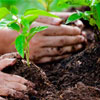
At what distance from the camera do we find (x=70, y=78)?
3.77 feet

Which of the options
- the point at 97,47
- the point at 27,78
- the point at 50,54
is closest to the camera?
the point at 27,78

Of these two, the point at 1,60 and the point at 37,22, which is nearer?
the point at 1,60

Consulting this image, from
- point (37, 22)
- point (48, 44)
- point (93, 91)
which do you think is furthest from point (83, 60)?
point (37, 22)

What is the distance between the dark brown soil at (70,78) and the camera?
3.05 ft

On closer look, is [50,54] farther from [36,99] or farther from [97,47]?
[36,99]

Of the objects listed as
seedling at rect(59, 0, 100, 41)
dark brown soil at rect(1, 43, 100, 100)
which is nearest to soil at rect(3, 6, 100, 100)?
dark brown soil at rect(1, 43, 100, 100)

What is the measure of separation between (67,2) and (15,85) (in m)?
0.46

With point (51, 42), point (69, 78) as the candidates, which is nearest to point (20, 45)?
point (69, 78)

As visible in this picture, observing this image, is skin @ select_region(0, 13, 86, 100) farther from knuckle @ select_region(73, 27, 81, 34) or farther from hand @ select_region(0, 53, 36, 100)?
hand @ select_region(0, 53, 36, 100)

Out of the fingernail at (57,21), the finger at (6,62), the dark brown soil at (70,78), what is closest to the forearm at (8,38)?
the fingernail at (57,21)

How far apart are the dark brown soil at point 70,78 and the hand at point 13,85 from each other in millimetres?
33

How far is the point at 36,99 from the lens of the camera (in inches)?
38.9

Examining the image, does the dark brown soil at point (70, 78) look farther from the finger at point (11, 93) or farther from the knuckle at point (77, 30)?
the knuckle at point (77, 30)

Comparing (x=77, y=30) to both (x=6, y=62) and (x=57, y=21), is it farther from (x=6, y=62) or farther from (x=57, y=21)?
(x=6, y=62)
